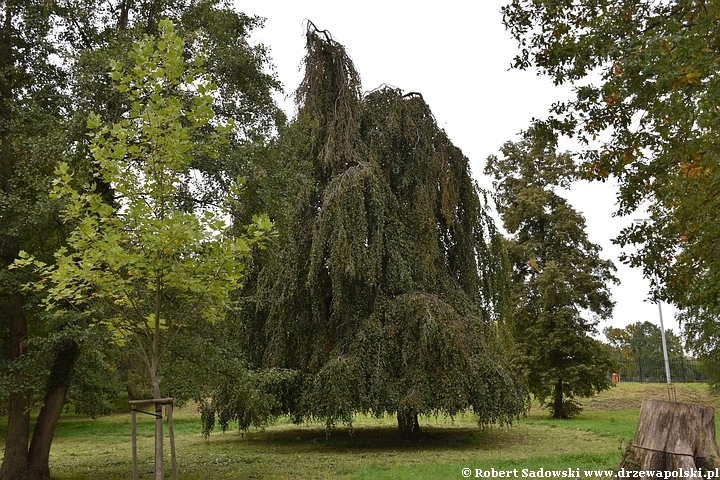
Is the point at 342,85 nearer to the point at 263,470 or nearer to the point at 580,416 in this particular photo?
the point at 263,470

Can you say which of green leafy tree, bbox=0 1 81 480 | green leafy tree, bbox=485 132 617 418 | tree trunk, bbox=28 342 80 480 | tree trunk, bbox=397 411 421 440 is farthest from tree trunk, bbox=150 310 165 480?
green leafy tree, bbox=485 132 617 418

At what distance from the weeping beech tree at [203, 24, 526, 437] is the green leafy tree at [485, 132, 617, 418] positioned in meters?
5.58

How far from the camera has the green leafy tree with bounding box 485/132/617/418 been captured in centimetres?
1906

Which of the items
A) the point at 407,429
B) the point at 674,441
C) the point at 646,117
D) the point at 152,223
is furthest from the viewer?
the point at 407,429

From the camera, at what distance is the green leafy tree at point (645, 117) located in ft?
21.1

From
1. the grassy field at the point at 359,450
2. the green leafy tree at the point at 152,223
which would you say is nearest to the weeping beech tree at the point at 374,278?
the grassy field at the point at 359,450

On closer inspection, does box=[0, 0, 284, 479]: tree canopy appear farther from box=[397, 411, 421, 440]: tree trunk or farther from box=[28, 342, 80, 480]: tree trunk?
box=[397, 411, 421, 440]: tree trunk

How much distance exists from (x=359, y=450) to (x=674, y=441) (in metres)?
9.11

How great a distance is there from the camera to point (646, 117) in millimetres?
7391

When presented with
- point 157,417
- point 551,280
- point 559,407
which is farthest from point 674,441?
point 559,407

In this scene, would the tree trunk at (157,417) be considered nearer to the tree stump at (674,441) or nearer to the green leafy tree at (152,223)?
the green leafy tree at (152,223)

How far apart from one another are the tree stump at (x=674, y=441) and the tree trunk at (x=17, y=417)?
325 inches

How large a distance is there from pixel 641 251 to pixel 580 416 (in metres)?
13.8

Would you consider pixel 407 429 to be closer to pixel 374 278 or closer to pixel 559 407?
pixel 374 278
